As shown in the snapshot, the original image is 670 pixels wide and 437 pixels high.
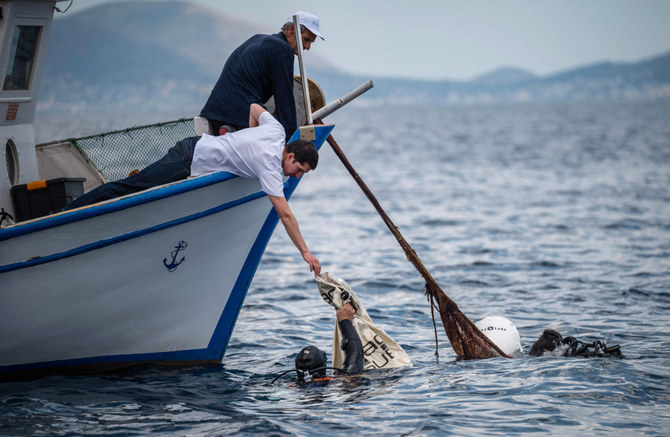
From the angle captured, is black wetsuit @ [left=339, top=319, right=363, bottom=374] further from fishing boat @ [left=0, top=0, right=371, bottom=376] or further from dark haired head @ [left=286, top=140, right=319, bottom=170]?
dark haired head @ [left=286, top=140, right=319, bottom=170]

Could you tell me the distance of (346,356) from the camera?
23.9 feet

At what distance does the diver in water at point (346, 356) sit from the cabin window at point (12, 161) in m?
3.67

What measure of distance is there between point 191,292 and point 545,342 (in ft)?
11.9

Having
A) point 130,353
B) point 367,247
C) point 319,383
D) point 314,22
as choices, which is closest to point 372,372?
point 319,383

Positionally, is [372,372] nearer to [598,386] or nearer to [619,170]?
[598,386]

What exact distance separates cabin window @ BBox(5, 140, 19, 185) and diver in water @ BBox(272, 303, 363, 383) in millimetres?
3672

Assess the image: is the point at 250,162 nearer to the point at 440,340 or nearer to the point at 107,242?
the point at 107,242

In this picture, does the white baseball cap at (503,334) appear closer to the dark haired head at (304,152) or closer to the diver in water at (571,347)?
the diver in water at (571,347)

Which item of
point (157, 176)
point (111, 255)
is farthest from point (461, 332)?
point (111, 255)

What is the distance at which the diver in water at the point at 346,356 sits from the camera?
709 centimetres

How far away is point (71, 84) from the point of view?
34.9ft

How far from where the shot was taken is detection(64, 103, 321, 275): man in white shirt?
681 cm

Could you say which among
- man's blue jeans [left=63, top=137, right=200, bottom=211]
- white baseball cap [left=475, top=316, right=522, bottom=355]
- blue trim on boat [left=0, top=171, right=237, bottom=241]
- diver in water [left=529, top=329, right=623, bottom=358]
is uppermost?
man's blue jeans [left=63, top=137, right=200, bottom=211]

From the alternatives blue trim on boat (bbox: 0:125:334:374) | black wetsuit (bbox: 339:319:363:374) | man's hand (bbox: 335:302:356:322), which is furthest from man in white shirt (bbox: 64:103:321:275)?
black wetsuit (bbox: 339:319:363:374)
